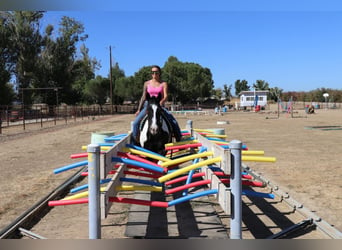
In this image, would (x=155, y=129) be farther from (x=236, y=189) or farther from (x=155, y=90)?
(x=236, y=189)

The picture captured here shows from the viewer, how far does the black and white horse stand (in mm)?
4641

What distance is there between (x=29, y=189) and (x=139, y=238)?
3276 mm

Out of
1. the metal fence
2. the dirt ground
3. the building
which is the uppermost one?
the building

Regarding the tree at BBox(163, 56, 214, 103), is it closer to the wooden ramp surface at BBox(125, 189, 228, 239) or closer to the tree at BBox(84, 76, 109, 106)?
the tree at BBox(84, 76, 109, 106)

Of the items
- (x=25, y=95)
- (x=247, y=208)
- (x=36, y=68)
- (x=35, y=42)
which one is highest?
(x=35, y=42)

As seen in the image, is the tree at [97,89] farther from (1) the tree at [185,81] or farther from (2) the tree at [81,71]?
(1) the tree at [185,81]

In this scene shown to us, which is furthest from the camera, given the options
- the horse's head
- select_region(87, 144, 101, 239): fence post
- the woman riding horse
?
the woman riding horse

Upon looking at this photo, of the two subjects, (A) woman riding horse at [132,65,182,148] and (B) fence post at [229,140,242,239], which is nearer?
(B) fence post at [229,140,242,239]

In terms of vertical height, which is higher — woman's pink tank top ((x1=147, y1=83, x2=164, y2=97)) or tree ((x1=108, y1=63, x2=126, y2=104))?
tree ((x1=108, y1=63, x2=126, y2=104))

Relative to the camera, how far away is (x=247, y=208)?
4.95m

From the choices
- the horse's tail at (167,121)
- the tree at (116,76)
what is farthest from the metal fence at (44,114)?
the horse's tail at (167,121)

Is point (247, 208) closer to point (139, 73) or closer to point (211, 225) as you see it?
point (211, 225)

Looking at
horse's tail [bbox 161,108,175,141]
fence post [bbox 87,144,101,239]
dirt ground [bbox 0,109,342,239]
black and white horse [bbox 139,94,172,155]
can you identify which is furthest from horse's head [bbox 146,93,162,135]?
fence post [bbox 87,144,101,239]

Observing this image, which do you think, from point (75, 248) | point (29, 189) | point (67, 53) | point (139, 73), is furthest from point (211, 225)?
point (139, 73)
